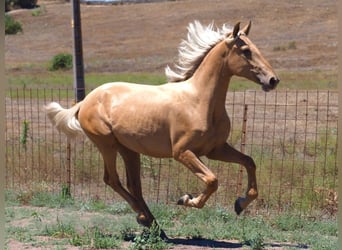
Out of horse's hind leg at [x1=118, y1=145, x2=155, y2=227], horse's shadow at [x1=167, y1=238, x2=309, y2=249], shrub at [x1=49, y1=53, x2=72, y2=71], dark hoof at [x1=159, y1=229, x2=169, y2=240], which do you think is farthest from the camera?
shrub at [x1=49, y1=53, x2=72, y2=71]

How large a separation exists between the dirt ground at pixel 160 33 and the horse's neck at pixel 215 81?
31.3 meters

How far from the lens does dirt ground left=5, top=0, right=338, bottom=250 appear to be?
46219 mm

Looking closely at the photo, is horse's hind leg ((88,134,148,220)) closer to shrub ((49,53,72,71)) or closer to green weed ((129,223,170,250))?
green weed ((129,223,170,250))

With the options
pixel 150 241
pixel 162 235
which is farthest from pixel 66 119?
pixel 150 241

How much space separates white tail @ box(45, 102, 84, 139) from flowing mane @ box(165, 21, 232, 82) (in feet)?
4.27

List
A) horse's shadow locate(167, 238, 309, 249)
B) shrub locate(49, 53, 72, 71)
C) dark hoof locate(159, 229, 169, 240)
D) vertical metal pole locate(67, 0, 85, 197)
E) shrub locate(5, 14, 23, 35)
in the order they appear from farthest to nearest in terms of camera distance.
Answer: shrub locate(5, 14, 23, 35)
shrub locate(49, 53, 72, 71)
vertical metal pole locate(67, 0, 85, 197)
dark hoof locate(159, 229, 169, 240)
horse's shadow locate(167, 238, 309, 249)

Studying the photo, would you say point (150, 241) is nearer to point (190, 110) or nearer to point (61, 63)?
point (190, 110)

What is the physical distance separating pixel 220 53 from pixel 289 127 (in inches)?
428

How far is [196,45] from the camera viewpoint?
846cm

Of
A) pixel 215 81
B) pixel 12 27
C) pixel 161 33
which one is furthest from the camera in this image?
pixel 12 27

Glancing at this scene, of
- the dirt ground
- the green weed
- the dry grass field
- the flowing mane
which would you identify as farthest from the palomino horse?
the dirt ground

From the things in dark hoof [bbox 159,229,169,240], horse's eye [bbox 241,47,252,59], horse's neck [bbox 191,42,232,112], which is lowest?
dark hoof [bbox 159,229,169,240]

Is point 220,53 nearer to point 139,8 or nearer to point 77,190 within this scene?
point 77,190

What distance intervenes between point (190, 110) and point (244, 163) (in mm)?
781
